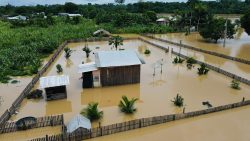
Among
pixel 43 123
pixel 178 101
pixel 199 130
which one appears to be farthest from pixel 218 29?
pixel 43 123

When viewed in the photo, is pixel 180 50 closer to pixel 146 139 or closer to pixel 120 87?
pixel 120 87

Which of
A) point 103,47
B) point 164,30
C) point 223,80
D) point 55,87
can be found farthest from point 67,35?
point 223,80

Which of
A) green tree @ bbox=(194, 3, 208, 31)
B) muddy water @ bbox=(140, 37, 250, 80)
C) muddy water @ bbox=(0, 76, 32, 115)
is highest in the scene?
green tree @ bbox=(194, 3, 208, 31)

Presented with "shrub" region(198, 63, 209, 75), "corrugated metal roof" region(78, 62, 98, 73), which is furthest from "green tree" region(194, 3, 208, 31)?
"corrugated metal roof" region(78, 62, 98, 73)

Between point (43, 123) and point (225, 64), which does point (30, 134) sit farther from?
point (225, 64)

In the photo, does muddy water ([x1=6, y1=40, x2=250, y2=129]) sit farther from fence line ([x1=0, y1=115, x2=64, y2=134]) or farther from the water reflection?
fence line ([x1=0, y1=115, x2=64, y2=134])
